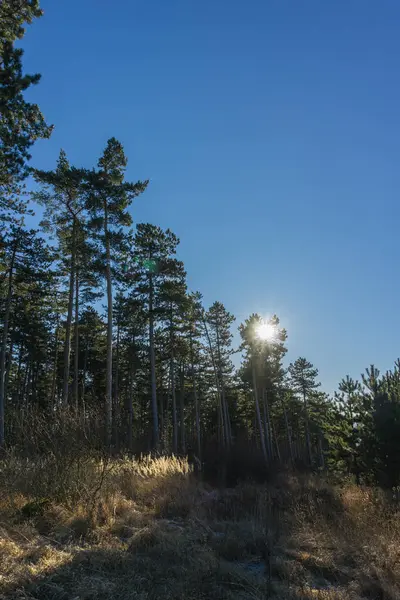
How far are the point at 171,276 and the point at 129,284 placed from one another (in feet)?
9.30

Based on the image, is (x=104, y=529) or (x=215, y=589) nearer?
(x=215, y=589)

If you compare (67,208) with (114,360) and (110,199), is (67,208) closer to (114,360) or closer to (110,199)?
(110,199)

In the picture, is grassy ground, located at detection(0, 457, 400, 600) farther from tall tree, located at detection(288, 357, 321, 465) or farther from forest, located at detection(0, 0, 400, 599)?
tall tree, located at detection(288, 357, 321, 465)

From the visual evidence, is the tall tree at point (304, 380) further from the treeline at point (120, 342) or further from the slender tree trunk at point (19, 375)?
the slender tree trunk at point (19, 375)

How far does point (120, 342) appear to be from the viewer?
1268 inches

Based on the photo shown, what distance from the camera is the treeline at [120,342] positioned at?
9.93 m

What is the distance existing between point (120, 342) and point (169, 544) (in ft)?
92.1

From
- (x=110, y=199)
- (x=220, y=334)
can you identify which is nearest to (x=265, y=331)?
(x=220, y=334)

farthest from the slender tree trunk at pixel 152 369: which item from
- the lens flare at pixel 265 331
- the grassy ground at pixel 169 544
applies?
the lens flare at pixel 265 331

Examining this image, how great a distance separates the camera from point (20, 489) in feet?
19.9

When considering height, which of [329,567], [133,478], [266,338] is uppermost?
[266,338]

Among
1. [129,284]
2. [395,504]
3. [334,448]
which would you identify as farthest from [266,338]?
[395,504]

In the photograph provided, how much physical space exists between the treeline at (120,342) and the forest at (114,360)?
0.21 feet

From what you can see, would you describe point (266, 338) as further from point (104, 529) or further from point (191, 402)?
point (104, 529)
